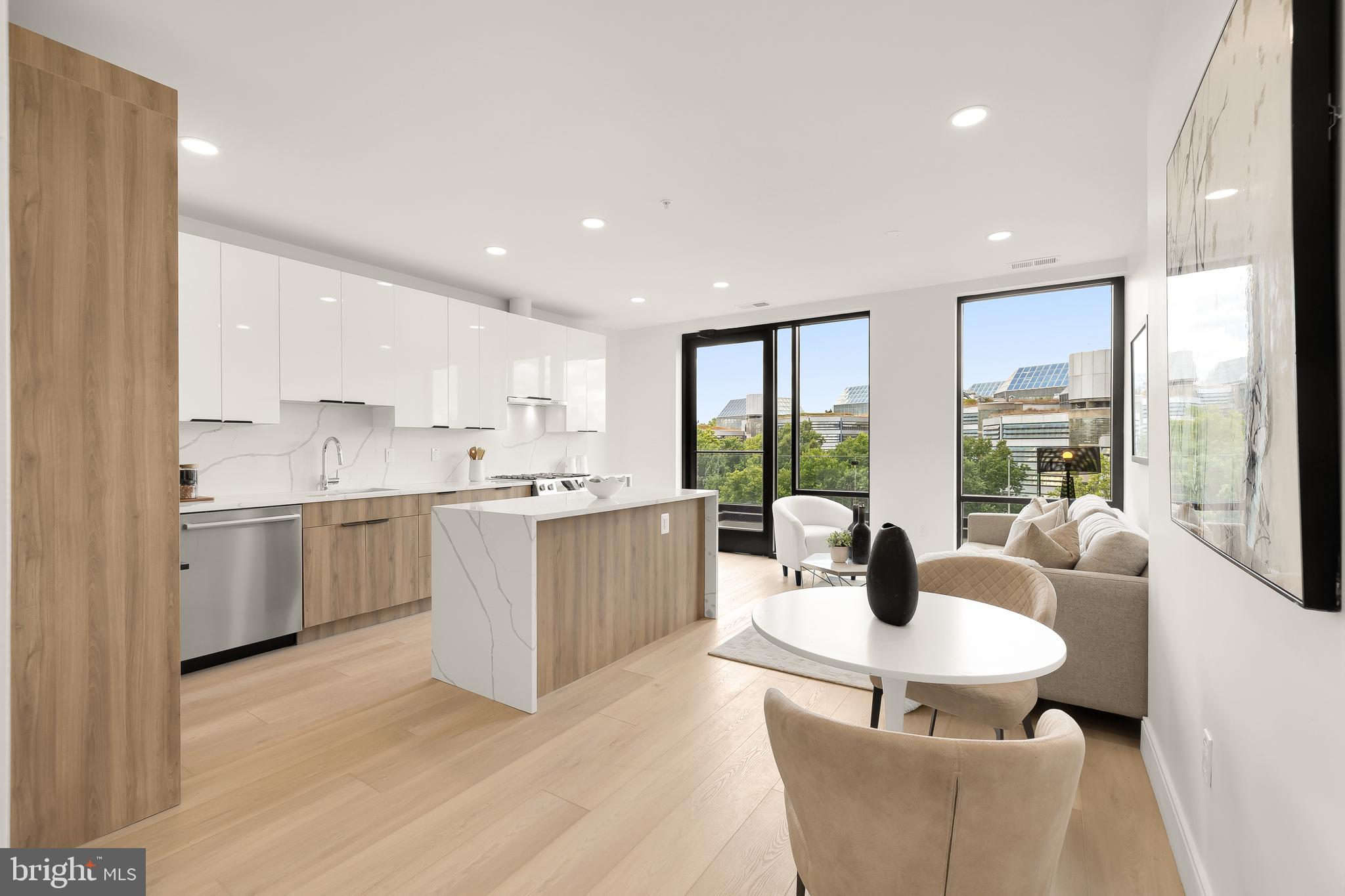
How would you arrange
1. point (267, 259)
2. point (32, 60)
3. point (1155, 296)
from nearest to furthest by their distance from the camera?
point (32, 60)
point (1155, 296)
point (267, 259)

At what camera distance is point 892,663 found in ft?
4.46

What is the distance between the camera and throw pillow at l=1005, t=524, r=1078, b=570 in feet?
9.15

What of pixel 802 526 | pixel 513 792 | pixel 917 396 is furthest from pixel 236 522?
pixel 917 396

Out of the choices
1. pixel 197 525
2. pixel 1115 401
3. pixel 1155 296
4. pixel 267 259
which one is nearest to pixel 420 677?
pixel 197 525

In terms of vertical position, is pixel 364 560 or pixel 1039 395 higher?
pixel 1039 395

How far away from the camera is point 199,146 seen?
2863 millimetres

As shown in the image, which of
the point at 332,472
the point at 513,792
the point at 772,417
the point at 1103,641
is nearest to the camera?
the point at 513,792

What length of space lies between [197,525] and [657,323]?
4.79m

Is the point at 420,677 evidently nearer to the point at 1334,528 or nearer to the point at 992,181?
the point at 1334,528

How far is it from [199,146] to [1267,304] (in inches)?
151

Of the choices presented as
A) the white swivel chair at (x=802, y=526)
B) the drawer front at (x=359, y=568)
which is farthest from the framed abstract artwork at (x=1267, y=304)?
the drawer front at (x=359, y=568)

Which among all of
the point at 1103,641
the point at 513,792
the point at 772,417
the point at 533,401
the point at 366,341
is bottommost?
the point at 513,792

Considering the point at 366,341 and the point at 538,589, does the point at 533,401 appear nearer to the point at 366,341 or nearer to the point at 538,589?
the point at 366,341

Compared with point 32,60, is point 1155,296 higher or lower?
lower
